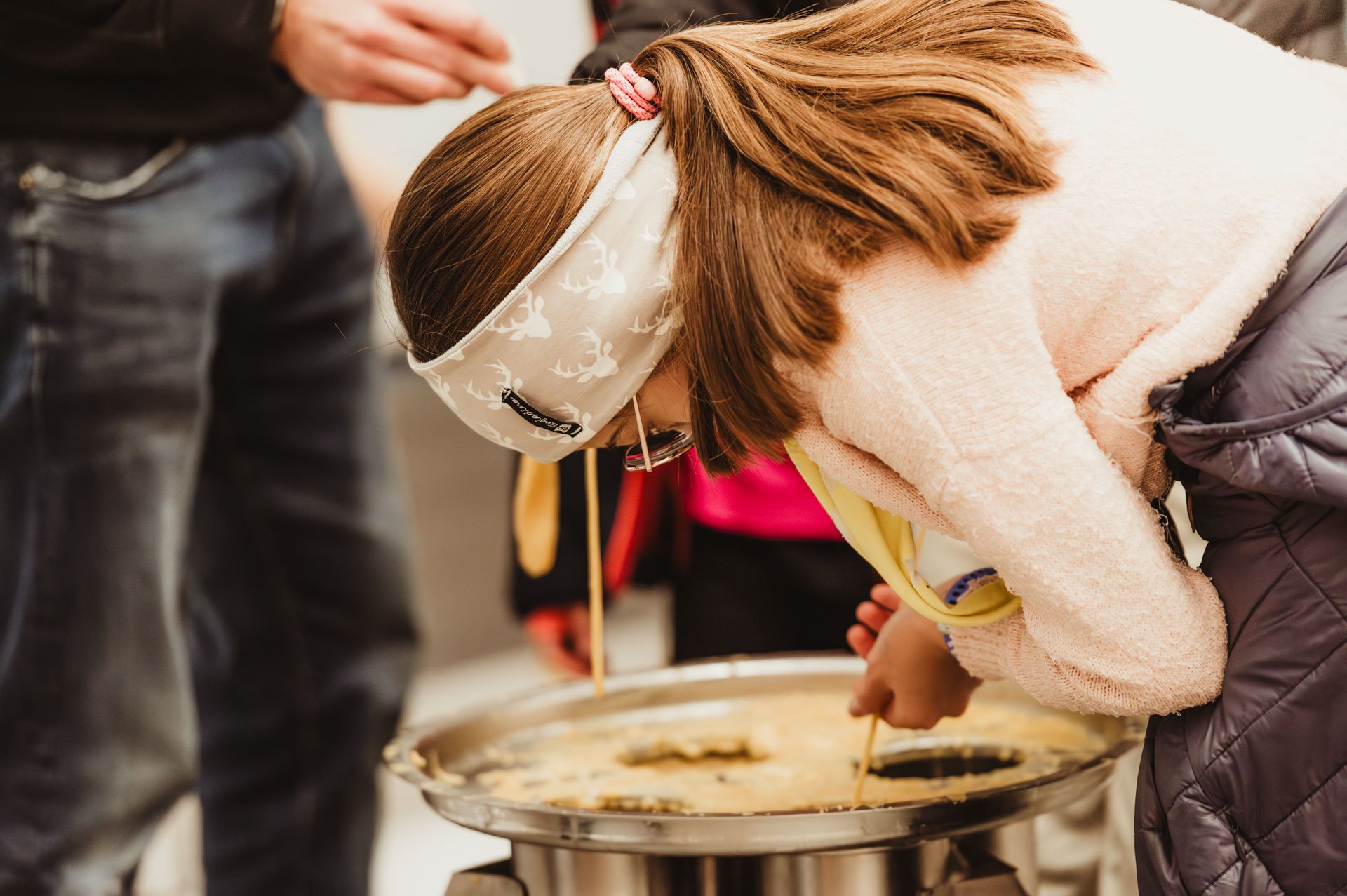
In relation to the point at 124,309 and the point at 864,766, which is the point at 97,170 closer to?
the point at 124,309

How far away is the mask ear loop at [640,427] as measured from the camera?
917mm

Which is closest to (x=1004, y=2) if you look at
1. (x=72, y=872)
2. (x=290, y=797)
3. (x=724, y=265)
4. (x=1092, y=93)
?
(x=1092, y=93)

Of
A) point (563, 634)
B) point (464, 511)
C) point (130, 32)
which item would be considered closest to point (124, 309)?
point (130, 32)

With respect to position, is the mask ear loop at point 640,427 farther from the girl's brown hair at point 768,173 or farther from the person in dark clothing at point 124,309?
the person in dark clothing at point 124,309

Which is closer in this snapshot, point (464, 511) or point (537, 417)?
point (537, 417)

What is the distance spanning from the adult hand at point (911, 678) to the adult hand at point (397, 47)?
23.8 inches

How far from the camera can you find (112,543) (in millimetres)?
1277

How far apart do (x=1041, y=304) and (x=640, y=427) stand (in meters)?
0.28

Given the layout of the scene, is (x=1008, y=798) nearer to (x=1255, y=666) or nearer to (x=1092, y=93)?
(x=1255, y=666)

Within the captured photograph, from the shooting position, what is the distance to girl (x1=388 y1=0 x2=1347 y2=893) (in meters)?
0.76

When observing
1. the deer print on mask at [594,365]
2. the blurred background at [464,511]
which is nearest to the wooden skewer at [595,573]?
the deer print on mask at [594,365]

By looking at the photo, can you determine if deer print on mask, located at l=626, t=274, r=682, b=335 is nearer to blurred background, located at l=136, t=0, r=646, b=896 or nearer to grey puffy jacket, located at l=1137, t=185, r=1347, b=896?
grey puffy jacket, located at l=1137, t=185, r=1347, b=896

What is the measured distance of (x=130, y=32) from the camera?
Result: 3.91 feet

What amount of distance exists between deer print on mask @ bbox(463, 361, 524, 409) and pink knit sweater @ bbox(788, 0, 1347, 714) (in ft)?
0.62
